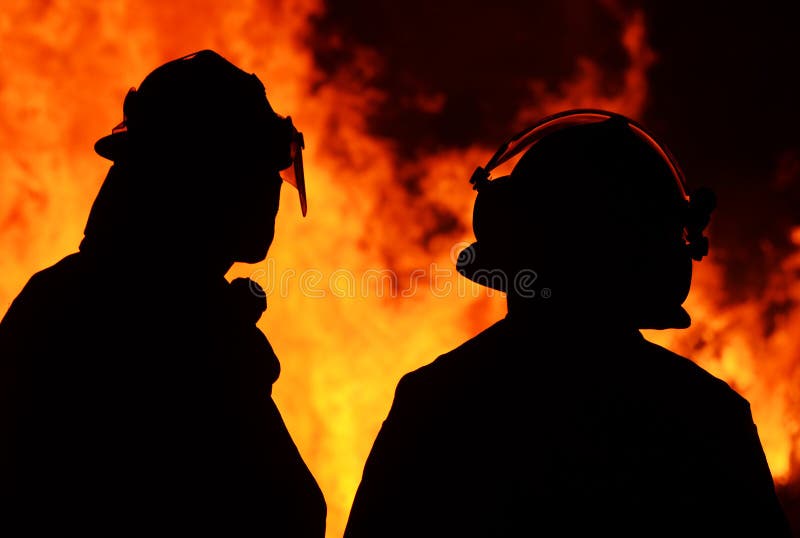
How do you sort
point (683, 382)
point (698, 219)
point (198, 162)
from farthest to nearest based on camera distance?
point (698, 219) < point (683, 382) < point (198, 162)

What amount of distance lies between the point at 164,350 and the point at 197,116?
1.22 m

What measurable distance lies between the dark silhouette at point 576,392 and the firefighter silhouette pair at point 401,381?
0.04 feet

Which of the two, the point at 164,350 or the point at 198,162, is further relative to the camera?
the point at 198,162

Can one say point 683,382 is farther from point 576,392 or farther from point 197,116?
point 197,116

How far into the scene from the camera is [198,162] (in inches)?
127

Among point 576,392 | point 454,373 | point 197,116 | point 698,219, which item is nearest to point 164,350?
point 197,116

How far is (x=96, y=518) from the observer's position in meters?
2.49

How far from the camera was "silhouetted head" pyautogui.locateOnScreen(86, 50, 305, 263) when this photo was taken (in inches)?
119

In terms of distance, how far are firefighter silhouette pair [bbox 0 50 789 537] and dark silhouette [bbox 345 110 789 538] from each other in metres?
0.01

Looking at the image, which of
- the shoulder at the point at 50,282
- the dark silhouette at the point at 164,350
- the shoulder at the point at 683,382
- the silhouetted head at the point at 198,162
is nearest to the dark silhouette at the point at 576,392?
the shoulder at the point at 683,382

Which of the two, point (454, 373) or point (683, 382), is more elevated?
point (683, 382)

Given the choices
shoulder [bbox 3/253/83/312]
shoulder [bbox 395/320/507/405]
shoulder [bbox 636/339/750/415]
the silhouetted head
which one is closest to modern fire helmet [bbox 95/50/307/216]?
the silhouetted head

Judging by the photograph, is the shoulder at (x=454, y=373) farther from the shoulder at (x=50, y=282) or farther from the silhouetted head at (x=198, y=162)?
the shoulder at (x=50, y=282)

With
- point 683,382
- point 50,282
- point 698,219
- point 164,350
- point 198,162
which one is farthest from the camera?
point 698,219
